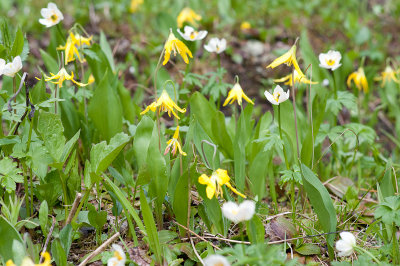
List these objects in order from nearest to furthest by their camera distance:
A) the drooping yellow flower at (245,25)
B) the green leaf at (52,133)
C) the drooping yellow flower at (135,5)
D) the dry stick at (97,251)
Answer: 1. the dry stick at (97,251)
2. the green leaf at (52,133)
3. the drooping yellow flower at (245,25)
4. the drooping yellow flower at (135,5)

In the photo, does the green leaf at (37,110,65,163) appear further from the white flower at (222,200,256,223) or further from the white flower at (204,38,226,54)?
the white flower at (204,38,226,54)

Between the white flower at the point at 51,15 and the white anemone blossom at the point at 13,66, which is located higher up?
the white flower at the point at 51,15

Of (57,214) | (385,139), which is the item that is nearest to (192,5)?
(385,139)

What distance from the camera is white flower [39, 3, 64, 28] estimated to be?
7.89ft

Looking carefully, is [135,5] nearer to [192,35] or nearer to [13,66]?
[192,35]

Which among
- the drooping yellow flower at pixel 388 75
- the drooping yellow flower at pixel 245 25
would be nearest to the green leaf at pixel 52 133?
the drooping yellow flower at pixel 388 75

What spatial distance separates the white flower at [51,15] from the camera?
2406 millimetres

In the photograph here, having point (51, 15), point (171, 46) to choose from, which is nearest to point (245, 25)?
point (51, 15)

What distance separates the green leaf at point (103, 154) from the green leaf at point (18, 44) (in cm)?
59

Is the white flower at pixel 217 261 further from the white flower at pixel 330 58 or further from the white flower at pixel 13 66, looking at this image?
the white flower at pixel 330 58

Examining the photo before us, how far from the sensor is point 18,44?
200 cm

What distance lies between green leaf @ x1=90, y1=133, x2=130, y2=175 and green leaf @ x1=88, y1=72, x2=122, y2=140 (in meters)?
0.50

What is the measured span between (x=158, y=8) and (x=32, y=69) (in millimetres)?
1681

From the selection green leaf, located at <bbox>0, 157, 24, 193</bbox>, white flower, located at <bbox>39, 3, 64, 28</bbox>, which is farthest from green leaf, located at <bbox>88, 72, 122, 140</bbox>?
green leaf, located at <bbox>0, 157, 24, 193</bbox>
